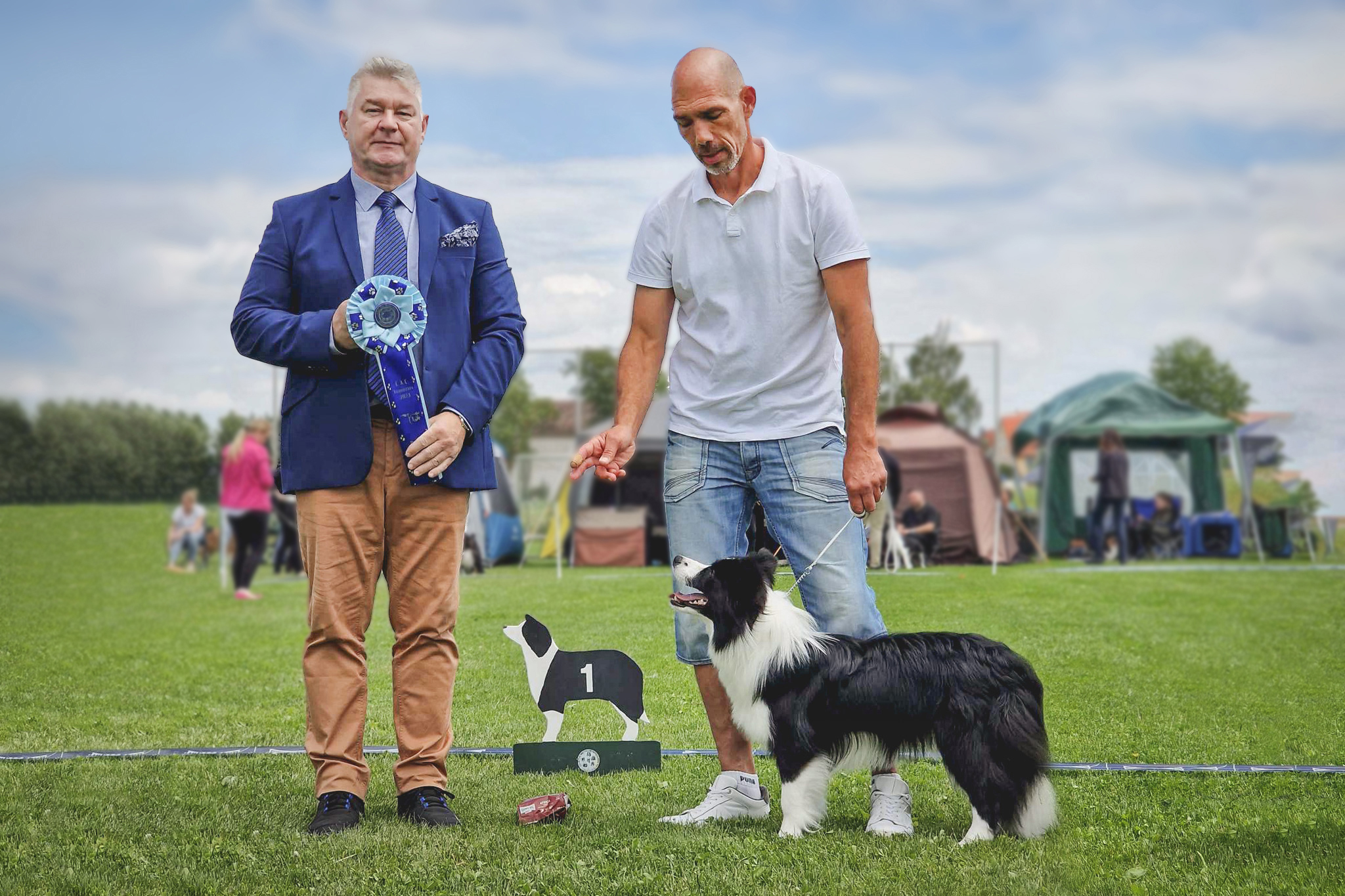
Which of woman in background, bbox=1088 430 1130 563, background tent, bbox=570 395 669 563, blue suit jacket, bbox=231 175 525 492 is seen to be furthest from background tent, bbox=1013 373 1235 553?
blue suit jacket, bbox=231 175 525 492

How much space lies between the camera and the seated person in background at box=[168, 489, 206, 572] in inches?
341

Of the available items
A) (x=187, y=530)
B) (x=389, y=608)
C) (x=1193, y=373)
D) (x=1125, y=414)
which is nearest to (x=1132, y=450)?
(x=1125, y=414)

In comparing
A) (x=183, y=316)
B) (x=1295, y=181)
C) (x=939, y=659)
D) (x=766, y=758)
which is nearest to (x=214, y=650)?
(x=183, y=316)

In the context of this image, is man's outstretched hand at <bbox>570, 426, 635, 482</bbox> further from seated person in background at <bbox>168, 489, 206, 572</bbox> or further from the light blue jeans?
seated person in background at <bbox>168, 489, 206, 572</bbox>

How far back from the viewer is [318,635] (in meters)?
2.82

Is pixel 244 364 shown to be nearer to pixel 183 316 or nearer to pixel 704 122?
pixel 183 316

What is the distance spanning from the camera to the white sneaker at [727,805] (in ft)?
9.51

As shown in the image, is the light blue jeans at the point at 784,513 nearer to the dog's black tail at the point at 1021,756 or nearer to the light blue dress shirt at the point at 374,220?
the dog's black tail at the point at 1021,756

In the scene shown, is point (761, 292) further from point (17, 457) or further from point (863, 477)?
point (17, 457)

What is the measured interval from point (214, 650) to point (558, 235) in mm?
2892

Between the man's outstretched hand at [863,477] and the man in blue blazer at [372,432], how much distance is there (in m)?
0.87

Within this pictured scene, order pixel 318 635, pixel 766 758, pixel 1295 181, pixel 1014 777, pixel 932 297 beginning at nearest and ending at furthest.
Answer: pixel 1014 777
pixel 318 635
pixel 766 758
pixel 1295 181
pixel 932 297

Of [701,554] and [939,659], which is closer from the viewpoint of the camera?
[939,659]

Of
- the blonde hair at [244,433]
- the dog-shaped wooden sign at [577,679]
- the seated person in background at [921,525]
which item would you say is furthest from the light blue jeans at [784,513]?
the seated person in background at [921,525]
